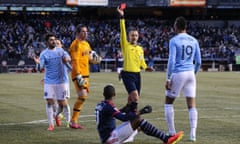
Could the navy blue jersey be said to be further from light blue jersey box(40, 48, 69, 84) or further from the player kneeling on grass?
light blue jersey box(40, 48, 69, 84)

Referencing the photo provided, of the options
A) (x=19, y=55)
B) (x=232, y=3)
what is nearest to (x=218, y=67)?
(x=232, y=3)

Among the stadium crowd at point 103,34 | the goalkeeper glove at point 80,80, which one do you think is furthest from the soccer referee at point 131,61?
the stadium crowd at point 103,34

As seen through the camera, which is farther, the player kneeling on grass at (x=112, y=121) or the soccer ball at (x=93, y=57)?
the soccer ball at (x=93, y=57)

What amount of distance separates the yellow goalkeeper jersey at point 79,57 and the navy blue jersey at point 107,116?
12.1 feet

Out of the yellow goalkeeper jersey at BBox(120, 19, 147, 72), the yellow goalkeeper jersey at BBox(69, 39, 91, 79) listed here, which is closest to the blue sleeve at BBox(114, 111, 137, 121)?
the yellow goalkeeper jersey at BBox(120, 19, 147, 72)

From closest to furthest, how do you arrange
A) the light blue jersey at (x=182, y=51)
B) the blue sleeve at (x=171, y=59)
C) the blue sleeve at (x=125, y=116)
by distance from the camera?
the blue sleeve at (x=125, y=116) < the blue sleeve at (x=171, y=59) < the light blue jersey at (x=182, y=51)

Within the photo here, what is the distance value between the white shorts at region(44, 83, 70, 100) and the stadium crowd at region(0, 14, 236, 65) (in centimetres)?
3774

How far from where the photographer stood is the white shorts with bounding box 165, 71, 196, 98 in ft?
38.3

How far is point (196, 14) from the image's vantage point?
68562 mm

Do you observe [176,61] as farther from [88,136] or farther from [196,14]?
[196,14]

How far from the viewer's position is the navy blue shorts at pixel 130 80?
13.3 meters

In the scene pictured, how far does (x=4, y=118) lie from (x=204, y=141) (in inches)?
252

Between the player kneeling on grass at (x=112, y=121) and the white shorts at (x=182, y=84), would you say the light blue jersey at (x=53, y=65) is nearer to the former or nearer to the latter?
the white shorts at (x=182, y=84)

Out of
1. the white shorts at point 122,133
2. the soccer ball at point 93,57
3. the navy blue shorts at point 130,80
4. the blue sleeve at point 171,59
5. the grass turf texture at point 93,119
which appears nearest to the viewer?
the white shorts at point 122,133
